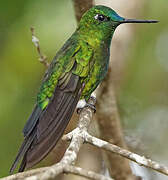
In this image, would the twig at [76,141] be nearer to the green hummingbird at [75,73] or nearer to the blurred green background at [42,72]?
the green hummingbird at [75,73]

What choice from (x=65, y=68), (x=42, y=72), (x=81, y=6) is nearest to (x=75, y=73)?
(x=65, y=68)

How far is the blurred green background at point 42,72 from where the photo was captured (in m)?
5.65

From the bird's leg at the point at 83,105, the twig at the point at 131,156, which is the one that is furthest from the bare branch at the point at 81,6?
the twig at the point at 131,156

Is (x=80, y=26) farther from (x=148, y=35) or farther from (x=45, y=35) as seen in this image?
(x=148, y=35)

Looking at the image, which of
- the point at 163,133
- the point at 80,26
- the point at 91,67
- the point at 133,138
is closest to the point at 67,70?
the point at 91,67

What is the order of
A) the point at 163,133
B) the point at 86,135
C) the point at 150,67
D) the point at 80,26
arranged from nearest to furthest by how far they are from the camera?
1. the point at 86,135
2. the point at 80,26
3. the point at 163,133
4. the point at 150,67

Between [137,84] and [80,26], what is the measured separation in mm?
2987

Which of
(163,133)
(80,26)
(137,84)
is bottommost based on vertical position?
(163,133)

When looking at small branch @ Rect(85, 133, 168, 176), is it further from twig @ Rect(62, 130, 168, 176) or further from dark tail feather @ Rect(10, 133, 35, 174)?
dark tail feather @ Rect(10, 133, 35, 174)

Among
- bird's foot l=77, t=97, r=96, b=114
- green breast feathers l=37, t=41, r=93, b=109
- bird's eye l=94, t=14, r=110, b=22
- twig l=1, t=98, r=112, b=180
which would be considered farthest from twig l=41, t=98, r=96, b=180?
bird's eye l=94, t=14, r=110, b=22

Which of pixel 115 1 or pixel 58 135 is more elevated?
pixel 115 1

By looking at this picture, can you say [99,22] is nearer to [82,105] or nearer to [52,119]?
[82,105]

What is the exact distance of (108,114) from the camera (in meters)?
4.45

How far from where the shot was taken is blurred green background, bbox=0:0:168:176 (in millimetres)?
5652
